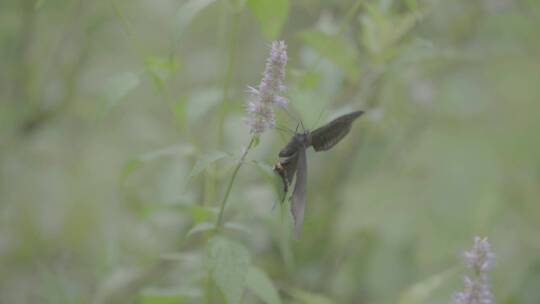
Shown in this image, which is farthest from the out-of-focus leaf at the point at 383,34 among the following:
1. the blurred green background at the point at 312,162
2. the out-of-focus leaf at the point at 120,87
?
the out-of-focus leaf at the point at 120,87

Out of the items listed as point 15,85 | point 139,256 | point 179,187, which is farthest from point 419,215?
point 15,85

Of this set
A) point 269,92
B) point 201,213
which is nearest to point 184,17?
point 269,92

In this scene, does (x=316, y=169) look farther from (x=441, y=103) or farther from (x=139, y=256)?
(x=139, y=256)

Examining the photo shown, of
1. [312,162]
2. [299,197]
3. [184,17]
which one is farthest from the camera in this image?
[312,162]

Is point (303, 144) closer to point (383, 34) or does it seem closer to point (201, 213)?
point (201, 213)

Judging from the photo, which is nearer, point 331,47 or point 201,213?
point 201,213

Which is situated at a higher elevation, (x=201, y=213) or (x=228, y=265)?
(x=201, y=213)

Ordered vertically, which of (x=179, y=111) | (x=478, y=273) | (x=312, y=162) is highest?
(x=312, y=162)
